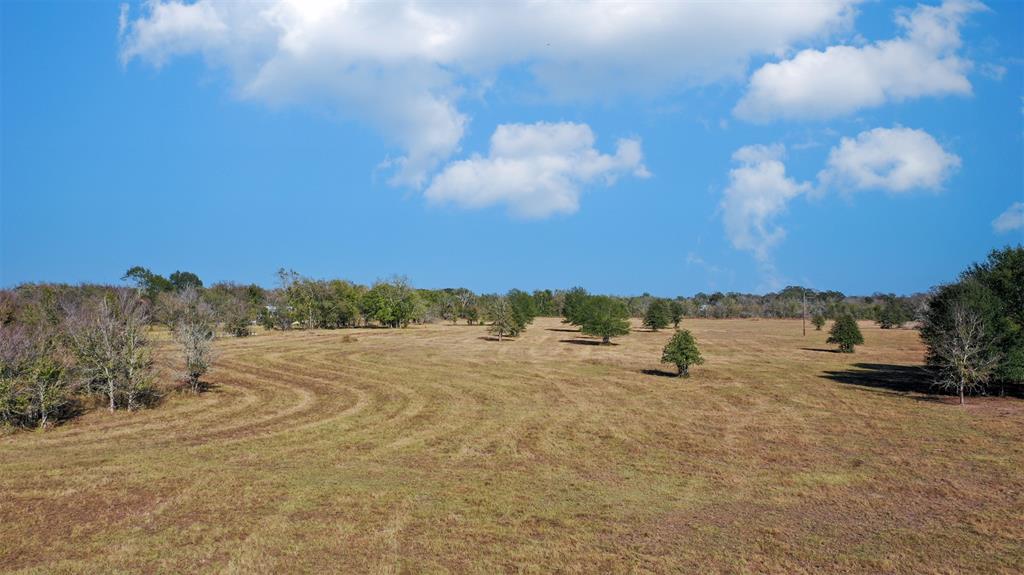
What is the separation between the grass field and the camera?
1462 cm

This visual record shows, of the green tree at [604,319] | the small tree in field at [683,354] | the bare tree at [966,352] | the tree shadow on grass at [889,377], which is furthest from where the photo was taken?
the green tree at [604,319]

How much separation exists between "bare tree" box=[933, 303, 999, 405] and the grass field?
7.78ft

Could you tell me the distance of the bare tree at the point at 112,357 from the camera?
34500mm

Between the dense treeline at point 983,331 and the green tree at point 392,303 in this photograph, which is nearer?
the dense treeline at point 983,331

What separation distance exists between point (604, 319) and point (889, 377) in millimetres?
39496

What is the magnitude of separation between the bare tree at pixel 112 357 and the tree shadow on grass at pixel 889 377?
5395 cm

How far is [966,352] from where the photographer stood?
38344 millimetres

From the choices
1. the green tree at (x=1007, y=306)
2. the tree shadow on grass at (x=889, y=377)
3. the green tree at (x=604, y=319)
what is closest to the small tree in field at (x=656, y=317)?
the green tree at (x=604, y=319)

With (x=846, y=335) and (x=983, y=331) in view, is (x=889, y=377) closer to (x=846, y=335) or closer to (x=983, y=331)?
(x=983, y=331)

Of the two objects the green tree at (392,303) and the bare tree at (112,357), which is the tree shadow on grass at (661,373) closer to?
the bare tree at (112,357)

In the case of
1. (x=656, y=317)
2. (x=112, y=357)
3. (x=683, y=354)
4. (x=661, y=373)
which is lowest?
(x=661, y=373)

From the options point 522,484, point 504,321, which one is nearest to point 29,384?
point 522,484

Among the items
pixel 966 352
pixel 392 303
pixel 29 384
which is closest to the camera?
pixel 29 384

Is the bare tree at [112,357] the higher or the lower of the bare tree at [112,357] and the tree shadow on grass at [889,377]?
the higher
